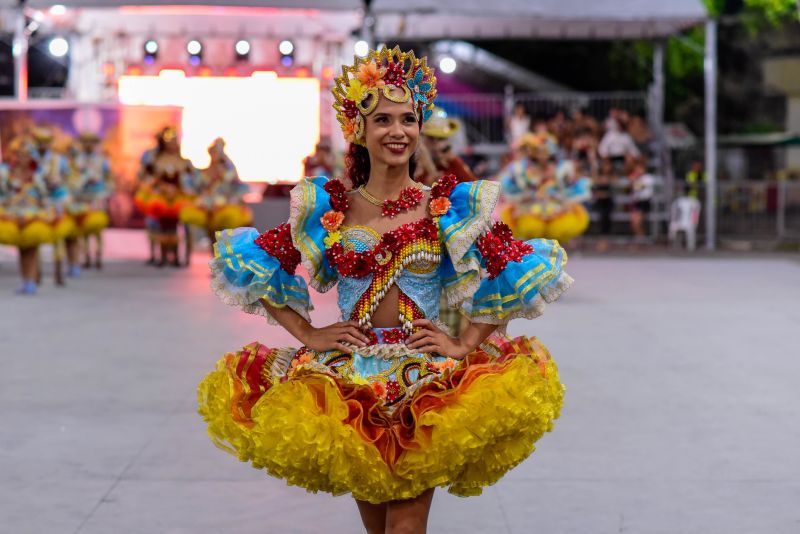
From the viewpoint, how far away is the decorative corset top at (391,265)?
466 centimetres

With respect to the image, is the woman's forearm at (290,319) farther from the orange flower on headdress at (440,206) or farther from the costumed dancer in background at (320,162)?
the costumed dancer in background at (320,162)

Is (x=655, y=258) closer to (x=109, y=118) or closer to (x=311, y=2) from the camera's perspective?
(x=311, y=2)

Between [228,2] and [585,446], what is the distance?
14.7 m

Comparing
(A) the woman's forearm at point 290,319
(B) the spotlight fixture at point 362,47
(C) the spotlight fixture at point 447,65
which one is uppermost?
(C) the spotlight fixture at point 447,65

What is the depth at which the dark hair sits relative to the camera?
496 cm

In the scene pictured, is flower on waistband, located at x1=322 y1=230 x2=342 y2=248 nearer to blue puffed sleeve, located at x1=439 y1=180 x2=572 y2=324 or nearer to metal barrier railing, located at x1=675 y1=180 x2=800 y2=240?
blue puffed sleeve, located at x1=439 y1=180 x2=572 y2=324

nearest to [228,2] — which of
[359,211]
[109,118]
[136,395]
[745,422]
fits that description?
[109,118]

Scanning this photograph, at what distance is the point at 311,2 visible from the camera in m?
21.2

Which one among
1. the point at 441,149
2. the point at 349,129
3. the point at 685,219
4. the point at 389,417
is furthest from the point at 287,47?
the point at 389,417

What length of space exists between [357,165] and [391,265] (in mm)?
493

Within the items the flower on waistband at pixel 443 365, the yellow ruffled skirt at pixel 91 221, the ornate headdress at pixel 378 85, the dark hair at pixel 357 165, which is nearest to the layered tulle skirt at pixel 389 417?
the flower on waistband at pixel 443 365

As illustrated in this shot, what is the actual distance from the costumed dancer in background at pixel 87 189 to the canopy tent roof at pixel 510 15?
96.1 inches

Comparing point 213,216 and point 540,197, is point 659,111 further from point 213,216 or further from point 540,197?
point 540,197

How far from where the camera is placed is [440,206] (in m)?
4.69
